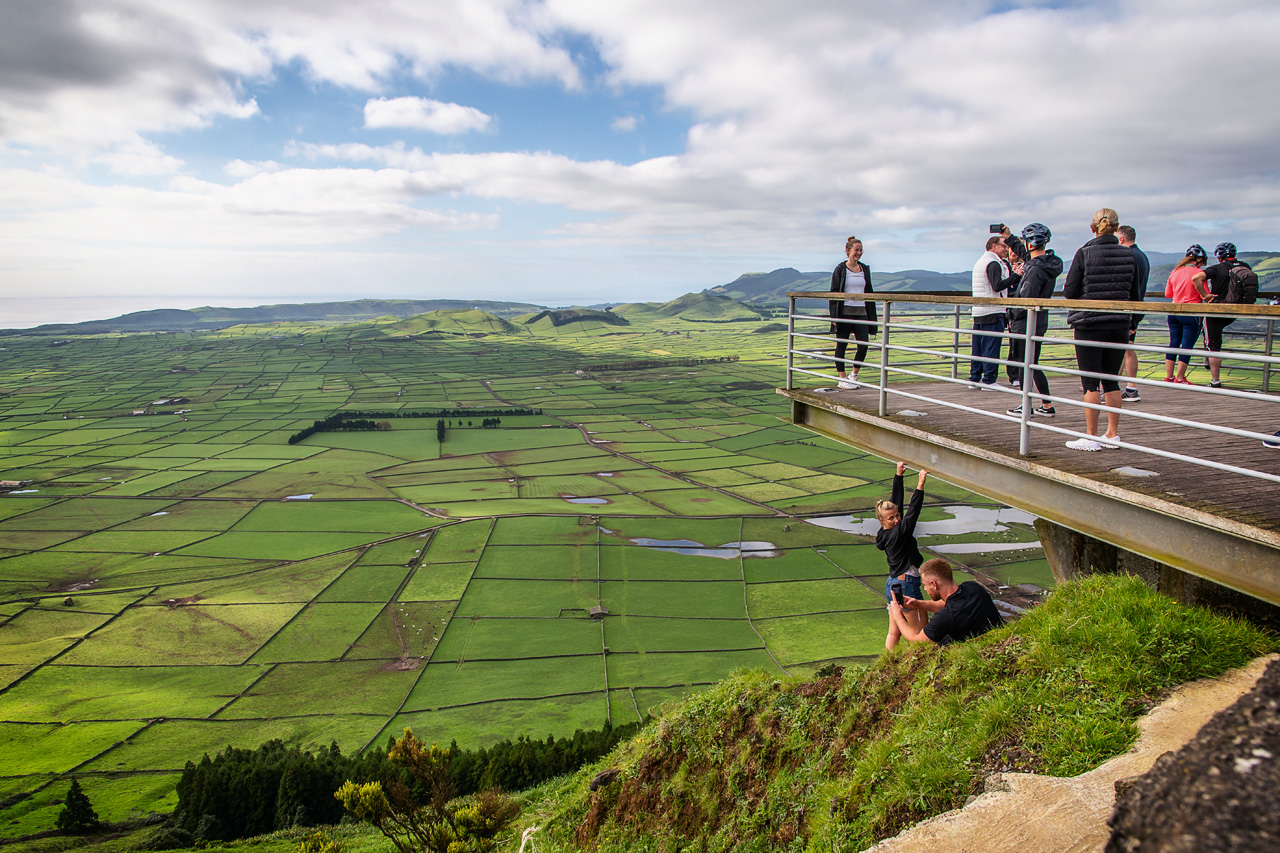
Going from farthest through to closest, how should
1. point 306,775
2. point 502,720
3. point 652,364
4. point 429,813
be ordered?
point 652,364 < point 502,720 < point 306,775 < point 429,813

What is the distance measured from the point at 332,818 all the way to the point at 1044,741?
37482mm

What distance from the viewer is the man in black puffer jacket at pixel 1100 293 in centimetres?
835

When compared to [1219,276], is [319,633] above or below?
below

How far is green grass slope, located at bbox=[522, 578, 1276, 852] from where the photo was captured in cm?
620

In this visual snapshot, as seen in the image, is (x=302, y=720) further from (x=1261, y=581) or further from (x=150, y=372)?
(x=150, y=372)

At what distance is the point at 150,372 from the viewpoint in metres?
175

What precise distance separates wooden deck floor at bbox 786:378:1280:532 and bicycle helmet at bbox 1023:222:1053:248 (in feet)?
7.53

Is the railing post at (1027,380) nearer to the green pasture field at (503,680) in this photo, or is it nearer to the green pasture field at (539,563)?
the green pasture field at (503,680)

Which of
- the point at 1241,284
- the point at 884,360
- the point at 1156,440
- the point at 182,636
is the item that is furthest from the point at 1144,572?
the point at 182,636

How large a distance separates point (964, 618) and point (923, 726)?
1601mm

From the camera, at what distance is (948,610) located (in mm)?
8500

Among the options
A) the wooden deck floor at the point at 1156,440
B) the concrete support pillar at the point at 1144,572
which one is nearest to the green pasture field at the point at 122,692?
the wooden deck floor at the point at 1156,440

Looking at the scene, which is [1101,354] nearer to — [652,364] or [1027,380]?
[1027,380]

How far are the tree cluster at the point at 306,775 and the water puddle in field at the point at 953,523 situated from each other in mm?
30567
